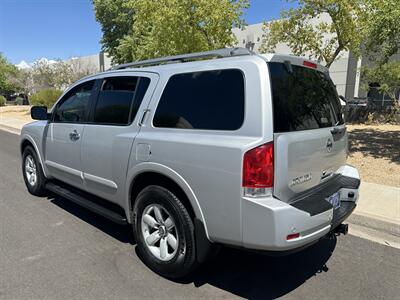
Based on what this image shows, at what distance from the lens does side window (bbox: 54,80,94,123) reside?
4.29 meters

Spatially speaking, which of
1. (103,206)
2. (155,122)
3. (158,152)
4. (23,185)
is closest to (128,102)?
(155,122)

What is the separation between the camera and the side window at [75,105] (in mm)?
4289

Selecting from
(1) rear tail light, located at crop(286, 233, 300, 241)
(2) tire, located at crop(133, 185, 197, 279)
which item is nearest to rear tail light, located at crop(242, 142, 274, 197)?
(1) rear tail light, located at crop(286, 233, 300, 241)

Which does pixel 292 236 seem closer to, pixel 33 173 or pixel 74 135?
pixel 74 135

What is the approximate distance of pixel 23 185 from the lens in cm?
643

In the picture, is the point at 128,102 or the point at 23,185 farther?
the point at 23,185

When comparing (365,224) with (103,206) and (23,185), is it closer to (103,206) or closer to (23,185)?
(103,206)

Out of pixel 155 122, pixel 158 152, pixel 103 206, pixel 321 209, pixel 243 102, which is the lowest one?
pixel 103 206

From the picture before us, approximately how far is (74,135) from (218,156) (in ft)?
7.77

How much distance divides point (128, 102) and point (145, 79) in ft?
1.04

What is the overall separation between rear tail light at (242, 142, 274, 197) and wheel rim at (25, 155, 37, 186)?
4.18 metres

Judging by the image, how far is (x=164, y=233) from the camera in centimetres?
323

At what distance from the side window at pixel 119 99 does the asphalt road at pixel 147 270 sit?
1.43 meters

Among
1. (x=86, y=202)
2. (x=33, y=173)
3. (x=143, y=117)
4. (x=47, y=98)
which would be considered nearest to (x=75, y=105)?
(x=86, y=202)
